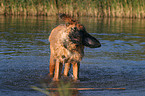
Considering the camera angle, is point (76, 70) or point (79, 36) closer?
point (79, 36)

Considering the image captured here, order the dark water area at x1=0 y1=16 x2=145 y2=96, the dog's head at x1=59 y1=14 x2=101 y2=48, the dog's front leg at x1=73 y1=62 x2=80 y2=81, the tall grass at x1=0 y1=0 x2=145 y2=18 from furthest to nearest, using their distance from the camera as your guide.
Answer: the tall grass at x1=0 y1=0 x2=145 y2=18 → the dog's front leg at x1=73 y1=62 x2=80 y2=81 → the dark water area at x1=0 y1=16 x2=145 y2=96 → the dog's head at x1=59 y1=14 x2=101 y2=48

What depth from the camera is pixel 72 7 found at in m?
28.0

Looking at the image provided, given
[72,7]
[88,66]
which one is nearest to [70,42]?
[88,66]

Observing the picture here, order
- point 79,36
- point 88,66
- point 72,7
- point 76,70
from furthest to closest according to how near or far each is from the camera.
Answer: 1. point 72,7
2. point 88,66
3. point 76,70
4. point 79,36

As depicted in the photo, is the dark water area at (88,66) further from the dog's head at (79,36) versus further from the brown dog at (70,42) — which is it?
the dog's head at (79,36)

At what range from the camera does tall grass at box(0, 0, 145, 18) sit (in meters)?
27.9

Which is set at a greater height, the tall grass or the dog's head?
the tall grass

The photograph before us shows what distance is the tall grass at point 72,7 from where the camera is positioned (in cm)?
2788

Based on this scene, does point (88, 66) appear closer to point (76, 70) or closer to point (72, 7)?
point (76, 70)

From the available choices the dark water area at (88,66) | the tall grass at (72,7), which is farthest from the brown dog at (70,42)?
the tall grass at (72,7)

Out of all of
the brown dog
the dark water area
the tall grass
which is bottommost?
the dark water area

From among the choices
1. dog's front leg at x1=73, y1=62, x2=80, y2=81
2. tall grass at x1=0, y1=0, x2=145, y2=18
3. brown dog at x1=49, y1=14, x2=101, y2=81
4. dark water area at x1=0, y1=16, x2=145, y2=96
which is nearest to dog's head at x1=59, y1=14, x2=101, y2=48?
brown dog at x1=49, y1=14, x2=101, y2=81

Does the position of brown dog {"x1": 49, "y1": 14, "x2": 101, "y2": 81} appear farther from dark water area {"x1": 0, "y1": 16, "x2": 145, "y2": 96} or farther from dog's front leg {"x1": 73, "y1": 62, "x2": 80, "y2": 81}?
dark water area {"x1": 0, "y1": 16, "x2": 145, "y2": 96}

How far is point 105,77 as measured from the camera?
7.96 m
